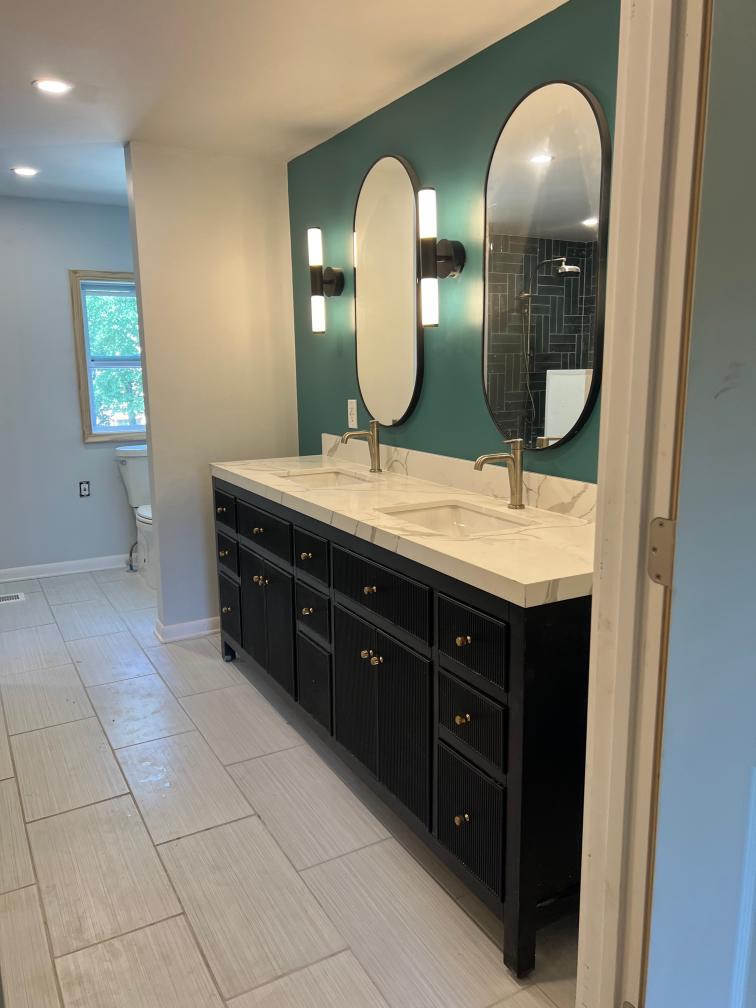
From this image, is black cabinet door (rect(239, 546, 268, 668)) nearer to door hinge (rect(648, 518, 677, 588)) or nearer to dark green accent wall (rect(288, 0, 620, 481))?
dark green accent wall (rect(288, 0, 620, 481))

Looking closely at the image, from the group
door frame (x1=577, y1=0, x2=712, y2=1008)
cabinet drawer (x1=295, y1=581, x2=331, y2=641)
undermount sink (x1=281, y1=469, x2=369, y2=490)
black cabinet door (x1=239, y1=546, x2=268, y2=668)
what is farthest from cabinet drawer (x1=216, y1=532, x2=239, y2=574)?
door frame (x1=577, y1=0, x2=712, y2=1008)

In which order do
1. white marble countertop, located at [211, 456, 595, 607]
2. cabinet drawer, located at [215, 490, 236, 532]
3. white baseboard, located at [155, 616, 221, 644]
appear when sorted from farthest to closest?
white baseboard, located at [155, 616, 221, 644]
cabinet drawer, located at [215, 490, 236, 532]
white marble countertop, located at [211, 456, 595, 607]

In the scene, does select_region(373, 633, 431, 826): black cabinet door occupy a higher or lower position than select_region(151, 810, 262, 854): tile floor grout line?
higher

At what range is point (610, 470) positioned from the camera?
1.05 metres

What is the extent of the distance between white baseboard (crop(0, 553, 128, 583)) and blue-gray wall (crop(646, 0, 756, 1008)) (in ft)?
14.9

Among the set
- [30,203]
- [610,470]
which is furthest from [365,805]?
[30,203]

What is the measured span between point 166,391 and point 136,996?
252 centimetres

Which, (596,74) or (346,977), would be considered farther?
(596,74)

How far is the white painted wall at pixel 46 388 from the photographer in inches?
178

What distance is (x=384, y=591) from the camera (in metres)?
2.00

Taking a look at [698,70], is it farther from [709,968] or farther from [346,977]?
[346,977]

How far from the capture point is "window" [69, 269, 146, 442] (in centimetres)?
475

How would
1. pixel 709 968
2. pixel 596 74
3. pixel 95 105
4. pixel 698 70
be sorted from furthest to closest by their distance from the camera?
pixel 95 105, pixel 596 74, pixel 709 968, pixel 698 70

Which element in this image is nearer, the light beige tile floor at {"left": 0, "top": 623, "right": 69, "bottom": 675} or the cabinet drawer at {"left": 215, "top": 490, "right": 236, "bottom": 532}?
the cabinet drawer at {"left": 215, "top": 490, "right": 236, "bottom": 532}
